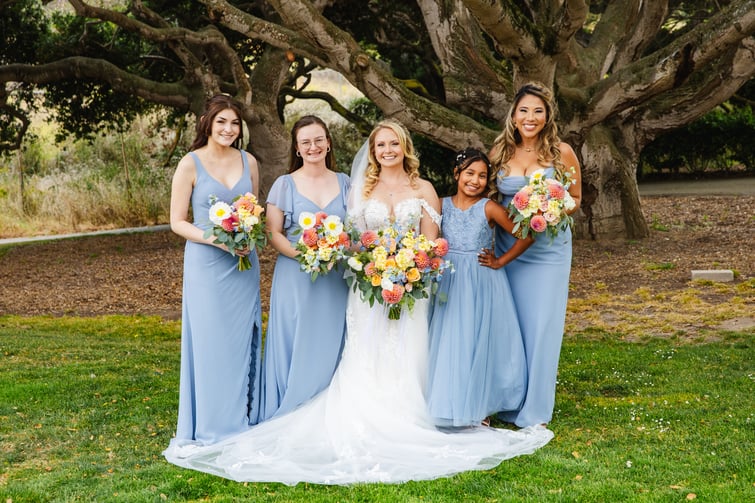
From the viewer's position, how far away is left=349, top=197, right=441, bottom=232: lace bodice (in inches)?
207

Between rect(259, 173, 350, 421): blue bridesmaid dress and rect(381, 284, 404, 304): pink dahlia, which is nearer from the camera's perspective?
rect(381, 284, 404, 304): pink dahlia

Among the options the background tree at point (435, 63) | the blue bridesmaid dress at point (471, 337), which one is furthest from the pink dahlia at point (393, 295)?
the background tree at point (435, 63)

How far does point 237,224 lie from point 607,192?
9.10 metres

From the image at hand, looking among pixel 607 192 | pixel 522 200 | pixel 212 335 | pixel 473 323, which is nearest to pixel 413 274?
pixel 473 323

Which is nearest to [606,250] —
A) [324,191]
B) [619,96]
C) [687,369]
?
[619,96]

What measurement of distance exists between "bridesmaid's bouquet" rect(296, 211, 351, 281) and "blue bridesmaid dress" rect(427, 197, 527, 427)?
772 mm

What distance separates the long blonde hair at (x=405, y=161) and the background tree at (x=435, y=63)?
328 cm

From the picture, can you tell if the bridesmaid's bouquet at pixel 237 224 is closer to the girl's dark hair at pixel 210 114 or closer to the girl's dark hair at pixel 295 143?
the girl's dark hair at pixel 210 114

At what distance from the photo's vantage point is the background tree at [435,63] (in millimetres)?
9508

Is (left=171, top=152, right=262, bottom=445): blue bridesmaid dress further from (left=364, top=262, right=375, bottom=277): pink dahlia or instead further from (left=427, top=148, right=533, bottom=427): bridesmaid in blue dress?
(left=427, top=148, right=533, bottom=427): bridesmaid in blue dress

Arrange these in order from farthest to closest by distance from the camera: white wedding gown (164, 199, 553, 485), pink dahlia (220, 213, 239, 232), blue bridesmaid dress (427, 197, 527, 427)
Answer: blue bridesmaid dress (427, 197, 527, 427), pink dahlia (220, 213, 239, 232), white wedding gown (164, 199, 553, 485)

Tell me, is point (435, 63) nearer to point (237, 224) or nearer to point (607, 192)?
point (607, 192)

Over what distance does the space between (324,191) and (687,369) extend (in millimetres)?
3531

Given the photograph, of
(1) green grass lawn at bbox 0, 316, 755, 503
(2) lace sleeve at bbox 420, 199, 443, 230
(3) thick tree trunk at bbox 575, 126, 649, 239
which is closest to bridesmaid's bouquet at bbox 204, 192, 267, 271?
(2) lace sleeve at bbox 420, 199, 443, 230
